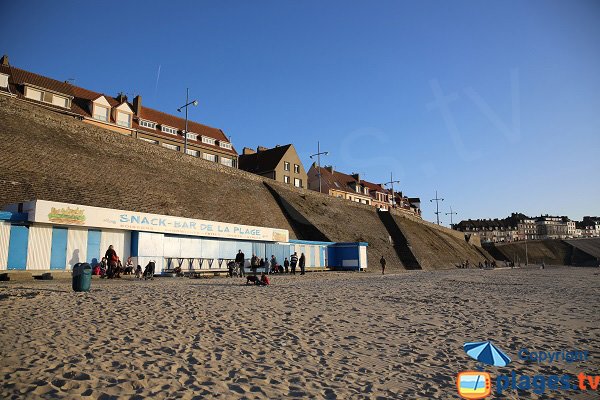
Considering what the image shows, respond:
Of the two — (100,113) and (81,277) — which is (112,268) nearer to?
(81,277)

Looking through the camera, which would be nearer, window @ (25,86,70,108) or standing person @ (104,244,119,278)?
standing person @ (104,244,119,278)

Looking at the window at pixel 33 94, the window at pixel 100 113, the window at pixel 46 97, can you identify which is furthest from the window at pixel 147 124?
the window at pixel 33 94

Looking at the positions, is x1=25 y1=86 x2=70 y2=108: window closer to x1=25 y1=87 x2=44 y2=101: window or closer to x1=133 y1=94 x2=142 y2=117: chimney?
x1=25 y1=87 x2=44 y2=101: window

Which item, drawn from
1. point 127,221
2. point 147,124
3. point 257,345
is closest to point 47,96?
point 147,124

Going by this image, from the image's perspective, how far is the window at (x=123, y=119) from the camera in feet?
169

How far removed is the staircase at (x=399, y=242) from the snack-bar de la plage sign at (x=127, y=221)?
80.8 ft

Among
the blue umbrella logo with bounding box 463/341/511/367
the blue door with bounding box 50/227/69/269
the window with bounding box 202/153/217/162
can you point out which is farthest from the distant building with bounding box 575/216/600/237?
the blue umbrella logo with bounding box 463/341/511/367

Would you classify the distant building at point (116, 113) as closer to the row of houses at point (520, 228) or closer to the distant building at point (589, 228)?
the row of houses at point (520, 228)

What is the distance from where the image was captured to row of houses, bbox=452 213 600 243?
580 feet

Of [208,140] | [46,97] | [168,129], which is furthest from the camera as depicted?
[208,140]

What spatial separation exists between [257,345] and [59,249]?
59.6 ft

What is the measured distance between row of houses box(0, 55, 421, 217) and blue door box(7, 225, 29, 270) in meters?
19.1

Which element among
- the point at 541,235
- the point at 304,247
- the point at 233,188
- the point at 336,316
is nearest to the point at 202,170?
the point at 233,188

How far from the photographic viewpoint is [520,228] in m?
181
